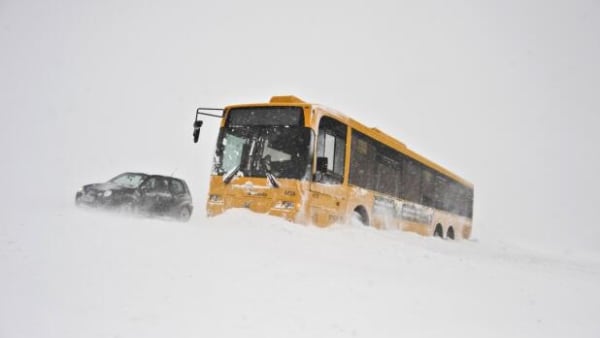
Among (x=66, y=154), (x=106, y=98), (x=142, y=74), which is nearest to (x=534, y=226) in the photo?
(x=66, y=154)

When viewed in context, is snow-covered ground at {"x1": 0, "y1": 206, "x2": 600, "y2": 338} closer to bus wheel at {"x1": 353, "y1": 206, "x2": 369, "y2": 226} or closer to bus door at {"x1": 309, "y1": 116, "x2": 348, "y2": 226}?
bus door at {"x1": 309, "y1": 116, "x2": 348, "y2": 226}

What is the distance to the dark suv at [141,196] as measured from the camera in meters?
12.3

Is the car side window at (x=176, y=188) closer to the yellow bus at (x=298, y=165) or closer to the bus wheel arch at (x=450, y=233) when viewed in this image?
the yellow bus at (x=298, y=165)

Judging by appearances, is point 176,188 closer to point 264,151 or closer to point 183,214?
point 183,214

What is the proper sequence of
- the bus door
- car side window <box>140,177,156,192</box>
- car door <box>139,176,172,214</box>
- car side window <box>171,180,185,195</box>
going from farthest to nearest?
car side window <box>171,180,185,195</box> → car side window <box>140,177,156,192</box> → car door <box>139,176,172,214</box> → the bus door

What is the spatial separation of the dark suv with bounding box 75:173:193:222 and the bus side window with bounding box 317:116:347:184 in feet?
17.1

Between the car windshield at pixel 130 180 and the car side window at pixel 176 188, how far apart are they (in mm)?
870

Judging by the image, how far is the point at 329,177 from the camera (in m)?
9.98

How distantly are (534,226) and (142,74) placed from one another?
93.1 metres

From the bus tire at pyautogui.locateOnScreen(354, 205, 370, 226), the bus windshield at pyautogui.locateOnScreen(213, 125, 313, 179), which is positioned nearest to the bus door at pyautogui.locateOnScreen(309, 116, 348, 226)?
the bus windshield at pyautogui.locateOnScreen(213, 125, 313, 179)

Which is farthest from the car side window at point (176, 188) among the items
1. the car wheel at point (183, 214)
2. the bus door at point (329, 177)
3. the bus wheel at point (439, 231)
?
the bus wheel at point (439, 231)

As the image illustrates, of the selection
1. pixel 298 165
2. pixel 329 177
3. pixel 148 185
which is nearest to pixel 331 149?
pixel 329 177

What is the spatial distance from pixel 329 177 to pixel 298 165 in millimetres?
798

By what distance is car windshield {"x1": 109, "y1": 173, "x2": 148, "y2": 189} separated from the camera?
13.0 meters
